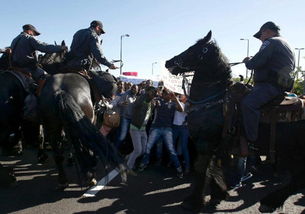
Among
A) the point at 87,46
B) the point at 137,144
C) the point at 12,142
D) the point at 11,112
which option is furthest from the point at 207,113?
the point at 12,142

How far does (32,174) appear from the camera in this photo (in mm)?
6012

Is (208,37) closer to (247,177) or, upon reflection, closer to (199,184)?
(199,184)

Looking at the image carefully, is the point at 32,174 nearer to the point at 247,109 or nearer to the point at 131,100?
the point at 131,100

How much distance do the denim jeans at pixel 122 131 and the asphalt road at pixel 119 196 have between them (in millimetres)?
1147

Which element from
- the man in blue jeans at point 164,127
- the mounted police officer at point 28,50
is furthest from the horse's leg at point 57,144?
the man in blue jeans at point 164,127

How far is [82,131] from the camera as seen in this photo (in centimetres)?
439

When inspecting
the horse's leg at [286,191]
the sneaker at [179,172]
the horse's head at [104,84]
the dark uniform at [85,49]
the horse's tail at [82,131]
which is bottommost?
the sneaker at [179,172]

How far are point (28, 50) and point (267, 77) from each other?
4.15 meters

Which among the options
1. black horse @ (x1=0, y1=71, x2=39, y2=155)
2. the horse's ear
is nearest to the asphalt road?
black horse @ (x1=0, y1=71, x2=39, y2=155)

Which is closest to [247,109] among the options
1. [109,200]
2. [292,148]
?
[292,148]

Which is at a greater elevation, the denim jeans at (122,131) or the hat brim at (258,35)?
the hat brim at (258,35)

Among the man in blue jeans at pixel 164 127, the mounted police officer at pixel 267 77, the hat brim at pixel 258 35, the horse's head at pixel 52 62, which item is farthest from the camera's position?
the man in blue jeans at pixel 164 127

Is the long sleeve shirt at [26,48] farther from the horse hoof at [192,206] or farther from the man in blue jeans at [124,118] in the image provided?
the horse hoof at [192,206]

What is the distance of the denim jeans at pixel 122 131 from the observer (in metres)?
7.28
